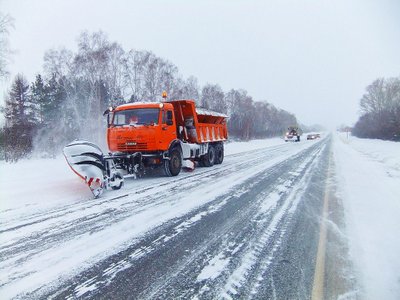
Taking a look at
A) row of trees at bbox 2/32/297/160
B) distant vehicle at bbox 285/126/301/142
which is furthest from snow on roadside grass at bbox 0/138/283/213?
distant vehicle at bbox 285/126/301/142

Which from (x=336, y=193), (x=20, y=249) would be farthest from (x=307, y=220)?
(x=20, y=249)

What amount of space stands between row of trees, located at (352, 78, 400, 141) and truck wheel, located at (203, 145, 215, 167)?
4507 cm

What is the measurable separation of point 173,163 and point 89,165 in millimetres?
3962

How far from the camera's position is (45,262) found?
12.2 ft

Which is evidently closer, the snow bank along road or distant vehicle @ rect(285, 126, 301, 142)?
the snow bank along road

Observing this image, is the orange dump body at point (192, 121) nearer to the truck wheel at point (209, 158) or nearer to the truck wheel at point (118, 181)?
the truck wheel at point (209, 158)

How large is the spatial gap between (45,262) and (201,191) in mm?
4738

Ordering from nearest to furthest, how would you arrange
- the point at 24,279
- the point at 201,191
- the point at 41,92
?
1. the point at 24,279
2. the point at 201,191
3. the point at 41,92

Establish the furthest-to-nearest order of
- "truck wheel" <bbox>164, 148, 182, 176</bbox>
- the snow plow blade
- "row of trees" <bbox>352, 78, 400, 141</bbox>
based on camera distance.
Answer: "row of trees" <bbox>352, 78, 400, 141</bbox>
"truck wheel" <bbox>164, 148, 182, 176</bbox>
the snow plow blade

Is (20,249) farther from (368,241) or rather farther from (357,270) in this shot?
(368,241)

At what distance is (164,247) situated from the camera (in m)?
4.19

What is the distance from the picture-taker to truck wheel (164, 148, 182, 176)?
10.7 metres

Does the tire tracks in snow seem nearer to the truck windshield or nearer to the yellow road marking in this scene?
the yellow road marking

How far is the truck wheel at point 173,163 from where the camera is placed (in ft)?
35.1
